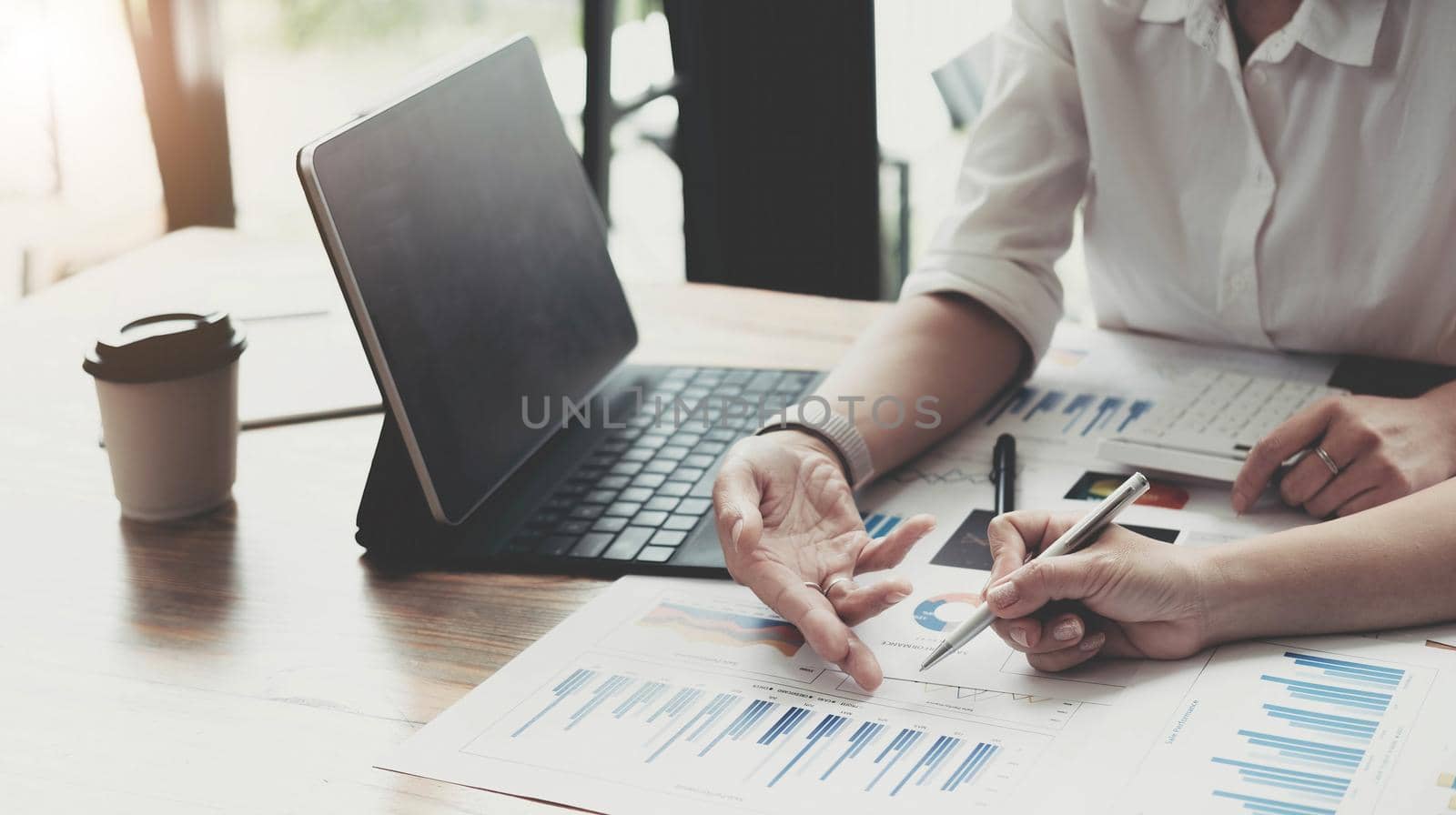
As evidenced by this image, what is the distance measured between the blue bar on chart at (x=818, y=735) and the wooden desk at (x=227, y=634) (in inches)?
5.7

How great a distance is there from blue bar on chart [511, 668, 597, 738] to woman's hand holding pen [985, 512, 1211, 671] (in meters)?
0.24

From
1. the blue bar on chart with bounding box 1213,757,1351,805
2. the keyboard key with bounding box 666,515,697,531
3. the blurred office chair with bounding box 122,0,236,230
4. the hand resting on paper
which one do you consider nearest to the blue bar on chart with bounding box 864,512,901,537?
the hand resting on paper

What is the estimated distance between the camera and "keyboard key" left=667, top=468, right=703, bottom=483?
3.43 feet

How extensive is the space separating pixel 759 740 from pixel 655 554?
0.24 metres

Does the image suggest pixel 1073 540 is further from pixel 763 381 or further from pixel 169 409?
pixel 169 409

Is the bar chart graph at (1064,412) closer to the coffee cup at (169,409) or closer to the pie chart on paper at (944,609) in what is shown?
the pie chart on paper at (944,609)

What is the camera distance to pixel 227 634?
2.81 ft

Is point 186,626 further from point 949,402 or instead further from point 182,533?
point 949,402

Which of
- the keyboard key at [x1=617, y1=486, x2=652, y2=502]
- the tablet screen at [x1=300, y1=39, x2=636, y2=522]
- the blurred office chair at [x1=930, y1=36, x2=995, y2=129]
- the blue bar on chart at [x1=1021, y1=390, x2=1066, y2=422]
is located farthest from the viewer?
the blurred office chair at [x1=930, y1=36, x2=995, y2=129]

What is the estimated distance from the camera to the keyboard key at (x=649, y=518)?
0.97m

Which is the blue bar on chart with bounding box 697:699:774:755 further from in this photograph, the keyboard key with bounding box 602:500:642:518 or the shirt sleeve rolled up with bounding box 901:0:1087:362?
the shirt sleeve rolled up with bounding box 901:0:1087:362

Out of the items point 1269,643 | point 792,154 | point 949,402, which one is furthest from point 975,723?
point 792,154

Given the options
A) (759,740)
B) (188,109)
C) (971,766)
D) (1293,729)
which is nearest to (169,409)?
(759,740)

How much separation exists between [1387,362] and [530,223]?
2.50 ft
